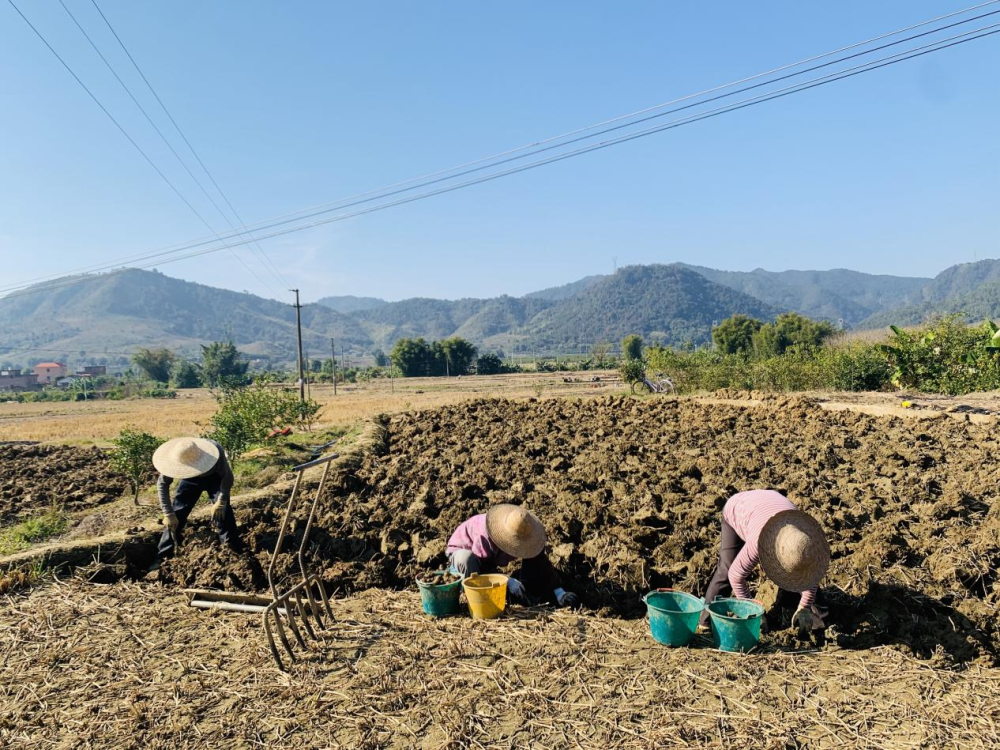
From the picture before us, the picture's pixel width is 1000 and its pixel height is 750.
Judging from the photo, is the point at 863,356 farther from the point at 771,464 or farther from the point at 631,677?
the point at 631,677

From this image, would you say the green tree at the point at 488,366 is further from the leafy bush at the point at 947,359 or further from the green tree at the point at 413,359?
the leafy bush at the point at 947,359

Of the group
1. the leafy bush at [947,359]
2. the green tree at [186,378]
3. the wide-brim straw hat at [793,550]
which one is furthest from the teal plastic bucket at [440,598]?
the green tree at [186,378]

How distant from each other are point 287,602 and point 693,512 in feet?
12.1

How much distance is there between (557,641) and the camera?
4.19 metres

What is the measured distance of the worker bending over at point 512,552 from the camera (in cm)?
460

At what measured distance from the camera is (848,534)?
18.2ft

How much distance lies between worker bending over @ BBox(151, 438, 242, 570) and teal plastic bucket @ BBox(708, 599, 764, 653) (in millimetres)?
4284

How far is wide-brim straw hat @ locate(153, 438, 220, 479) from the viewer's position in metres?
5.86

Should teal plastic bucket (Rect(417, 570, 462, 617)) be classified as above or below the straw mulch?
above

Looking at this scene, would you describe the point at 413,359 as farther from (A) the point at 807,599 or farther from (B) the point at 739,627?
(B) the point at 739,627

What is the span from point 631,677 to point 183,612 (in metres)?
3.37

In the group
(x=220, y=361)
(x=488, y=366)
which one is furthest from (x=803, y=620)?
(x=220, y=361)

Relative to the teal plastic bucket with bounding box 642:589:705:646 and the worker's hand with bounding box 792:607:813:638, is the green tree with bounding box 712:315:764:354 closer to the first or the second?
the worker's hand with bounding box 792:607:813:638

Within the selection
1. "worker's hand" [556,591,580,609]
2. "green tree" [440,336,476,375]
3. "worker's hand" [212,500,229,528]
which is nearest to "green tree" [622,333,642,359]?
"green tree" [440,336,476,375]
